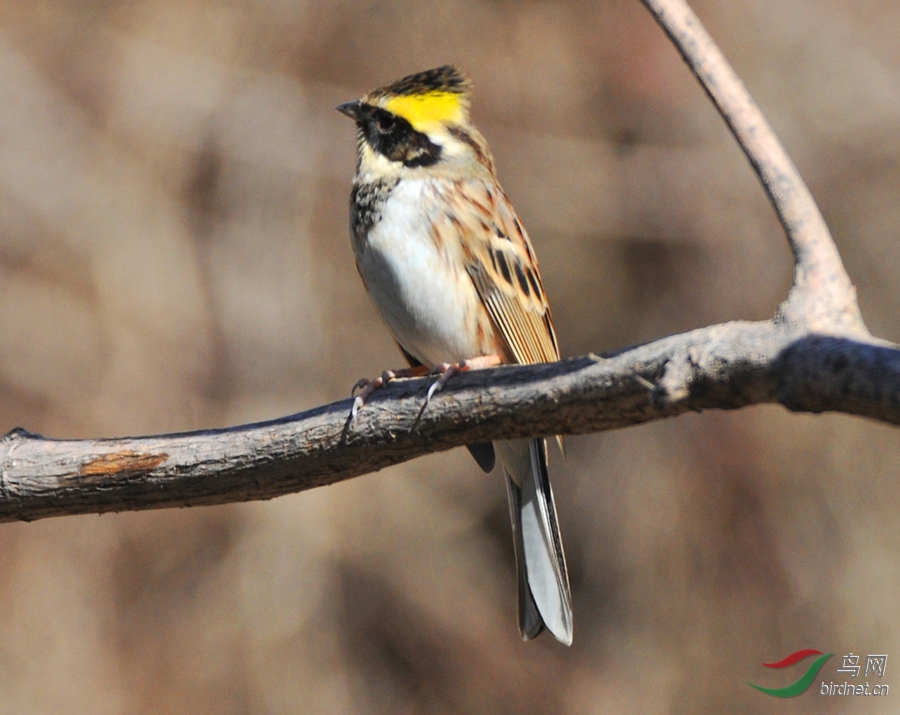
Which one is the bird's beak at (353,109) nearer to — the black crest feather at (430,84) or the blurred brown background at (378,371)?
the black crest feather at (430,84)

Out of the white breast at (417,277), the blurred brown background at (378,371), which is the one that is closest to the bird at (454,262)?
the white breast at (417,277)

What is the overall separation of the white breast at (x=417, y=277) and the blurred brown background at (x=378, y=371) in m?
2.45

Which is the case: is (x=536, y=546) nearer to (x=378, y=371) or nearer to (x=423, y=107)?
(x=423, y=107)

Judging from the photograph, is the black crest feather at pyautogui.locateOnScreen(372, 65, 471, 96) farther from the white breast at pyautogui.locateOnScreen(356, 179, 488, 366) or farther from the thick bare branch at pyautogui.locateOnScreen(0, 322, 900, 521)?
the thick bare branch at pyautogui.locateOnScreen(0, 322, 900, 521)

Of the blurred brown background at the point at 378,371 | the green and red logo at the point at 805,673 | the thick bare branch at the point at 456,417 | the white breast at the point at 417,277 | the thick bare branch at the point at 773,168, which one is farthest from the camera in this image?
the blurred brown background at the point at 378,371

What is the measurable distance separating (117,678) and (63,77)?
363 centimetres

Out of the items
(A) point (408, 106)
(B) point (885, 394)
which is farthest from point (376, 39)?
(B) point (885, 394)

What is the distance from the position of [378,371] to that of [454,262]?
102 inches

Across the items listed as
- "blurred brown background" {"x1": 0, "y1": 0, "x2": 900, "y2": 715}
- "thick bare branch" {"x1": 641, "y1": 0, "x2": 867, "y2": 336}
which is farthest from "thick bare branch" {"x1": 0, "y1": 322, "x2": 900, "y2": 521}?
"blurred brown background" {"x1": 0, "y1": 0, "x2": 900, "y2": 715}

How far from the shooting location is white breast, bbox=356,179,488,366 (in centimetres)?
290

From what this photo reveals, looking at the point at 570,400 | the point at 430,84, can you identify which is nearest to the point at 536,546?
the point at 570,400

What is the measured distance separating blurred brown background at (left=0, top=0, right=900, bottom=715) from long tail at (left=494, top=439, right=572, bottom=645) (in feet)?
7.17

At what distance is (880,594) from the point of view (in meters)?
5.02

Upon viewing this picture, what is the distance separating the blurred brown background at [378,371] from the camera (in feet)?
16.7
